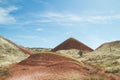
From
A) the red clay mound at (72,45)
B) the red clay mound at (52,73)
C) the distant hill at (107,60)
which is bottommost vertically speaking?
the red clay mound at (52,73)

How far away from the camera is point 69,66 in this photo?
37.1 m

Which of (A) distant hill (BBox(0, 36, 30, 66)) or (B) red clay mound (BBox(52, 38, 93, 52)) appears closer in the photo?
(A) distant hill (BBox(0, 36, 30, 66))

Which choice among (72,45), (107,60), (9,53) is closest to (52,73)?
(107,60)

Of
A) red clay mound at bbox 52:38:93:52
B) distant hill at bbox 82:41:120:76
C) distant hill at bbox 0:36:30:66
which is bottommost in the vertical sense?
distant hill at bbox 82:41:120:76

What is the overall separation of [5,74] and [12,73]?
84 cm

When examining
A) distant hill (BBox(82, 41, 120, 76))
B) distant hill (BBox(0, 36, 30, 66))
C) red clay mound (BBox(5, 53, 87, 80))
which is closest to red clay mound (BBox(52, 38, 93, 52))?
distant hill (BBox(82, 41, 120, 76))

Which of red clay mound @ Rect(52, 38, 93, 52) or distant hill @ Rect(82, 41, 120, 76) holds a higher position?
red clay mound @ Rect(52, 38, 93, 52)

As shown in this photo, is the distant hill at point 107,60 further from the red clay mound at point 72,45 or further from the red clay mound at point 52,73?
the red clay mound at point 72,45

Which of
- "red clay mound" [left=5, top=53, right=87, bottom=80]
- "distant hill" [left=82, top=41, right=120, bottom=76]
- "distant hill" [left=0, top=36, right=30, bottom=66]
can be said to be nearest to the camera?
"red clay mound" [left=5, top=53, right=87, bottom=80]

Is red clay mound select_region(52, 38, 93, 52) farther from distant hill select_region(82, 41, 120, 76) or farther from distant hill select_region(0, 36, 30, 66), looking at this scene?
distant hill select_region(0, 36, 30, 66)

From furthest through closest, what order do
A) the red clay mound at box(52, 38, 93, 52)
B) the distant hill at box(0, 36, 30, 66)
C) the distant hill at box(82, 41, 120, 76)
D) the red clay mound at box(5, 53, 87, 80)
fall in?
1. the red clay mound at box(52, 38, 93, 52)
2. the distant hill at box(0, 36, 30, 66)
3. the distant hill at box(82, 41, 120, 76)
4. the red clay mound at box(5, 53, 87, 80)

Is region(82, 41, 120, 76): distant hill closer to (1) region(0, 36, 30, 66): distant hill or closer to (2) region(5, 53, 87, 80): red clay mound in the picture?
(2) region(5, 53, 87, 80): red clay mound

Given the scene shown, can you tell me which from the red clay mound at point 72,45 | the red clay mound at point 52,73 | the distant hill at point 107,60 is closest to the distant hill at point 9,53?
the distant hill at point 107,60

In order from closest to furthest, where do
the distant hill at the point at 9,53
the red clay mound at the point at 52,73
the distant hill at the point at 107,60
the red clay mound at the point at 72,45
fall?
the red clay mound at the point at 52,73 → the distant hill at the point at 107,60 → the distant hill at the point at 9,53 → the red clay mound at the point at 72,45
